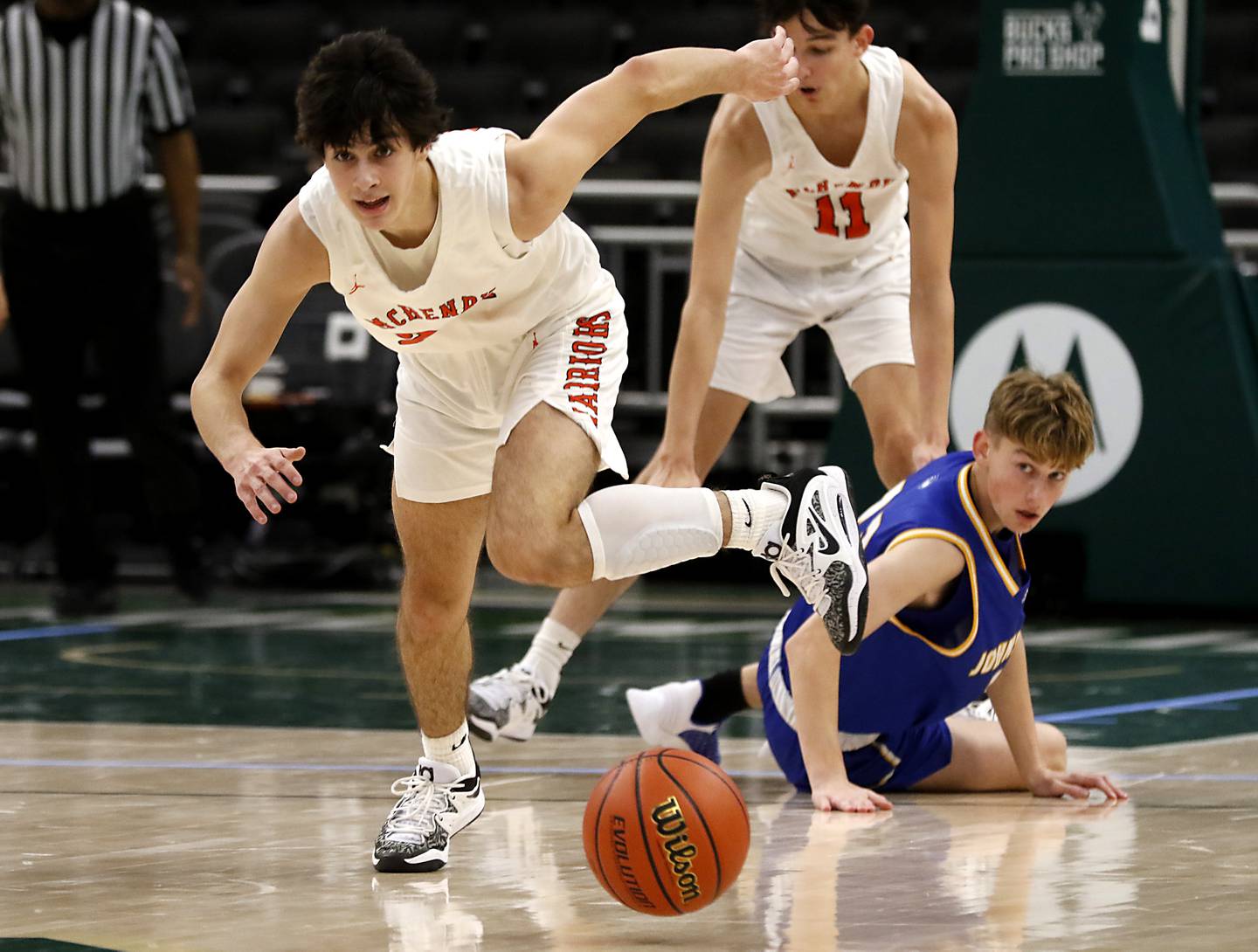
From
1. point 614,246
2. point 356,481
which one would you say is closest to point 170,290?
point 356,481

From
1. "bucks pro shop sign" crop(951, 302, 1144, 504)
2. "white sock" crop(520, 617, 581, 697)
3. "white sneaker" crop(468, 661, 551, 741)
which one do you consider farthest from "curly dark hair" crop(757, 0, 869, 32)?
"bucks pro shop sign" crop(951, 302, 1144, 504)

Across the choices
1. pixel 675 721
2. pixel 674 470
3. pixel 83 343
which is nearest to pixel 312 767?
pixel 675 721

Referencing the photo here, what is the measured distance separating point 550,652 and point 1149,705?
6.51 feet

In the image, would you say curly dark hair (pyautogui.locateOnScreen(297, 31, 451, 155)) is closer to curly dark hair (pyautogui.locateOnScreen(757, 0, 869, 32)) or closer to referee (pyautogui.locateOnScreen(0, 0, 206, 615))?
curly dark hair (pyautogui.locateOnScreen(757, 0, 869, 32))

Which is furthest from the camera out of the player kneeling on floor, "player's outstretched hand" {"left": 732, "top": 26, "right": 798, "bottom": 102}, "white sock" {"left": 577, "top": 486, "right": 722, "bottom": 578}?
the player kneeling on floor

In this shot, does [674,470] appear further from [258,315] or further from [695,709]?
[258,315]

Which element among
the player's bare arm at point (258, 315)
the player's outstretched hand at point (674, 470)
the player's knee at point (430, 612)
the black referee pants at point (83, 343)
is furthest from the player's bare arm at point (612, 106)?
the black referee pants at point (83, 343)

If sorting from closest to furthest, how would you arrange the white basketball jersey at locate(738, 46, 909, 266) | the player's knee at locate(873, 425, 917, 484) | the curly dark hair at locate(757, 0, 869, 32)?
the curly dark hair at locate(757, 0, 869, 32), the white basketball jersey at locate(738, 46, 909, 266), the player's knee at locate(873, 425, 917, 484)

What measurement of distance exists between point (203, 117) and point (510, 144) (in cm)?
980

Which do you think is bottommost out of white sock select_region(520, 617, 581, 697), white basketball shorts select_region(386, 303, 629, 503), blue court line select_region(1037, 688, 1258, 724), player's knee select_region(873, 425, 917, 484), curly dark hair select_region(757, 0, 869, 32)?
blue court line select_region(1037, 688, 1258, 724)

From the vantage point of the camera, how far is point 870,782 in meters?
5.19

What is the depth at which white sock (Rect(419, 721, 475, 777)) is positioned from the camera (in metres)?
4.58

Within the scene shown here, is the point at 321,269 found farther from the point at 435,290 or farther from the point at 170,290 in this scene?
the point at 170,290

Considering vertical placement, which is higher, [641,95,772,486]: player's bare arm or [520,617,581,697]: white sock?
[641,95,772,486]: player's bare arm
